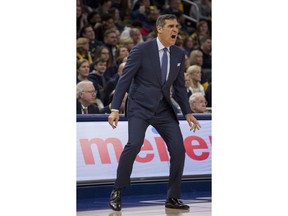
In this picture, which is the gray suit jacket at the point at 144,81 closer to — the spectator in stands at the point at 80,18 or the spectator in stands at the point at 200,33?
the spectator in stands at the point at 80,18

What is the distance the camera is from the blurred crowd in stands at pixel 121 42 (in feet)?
35.4

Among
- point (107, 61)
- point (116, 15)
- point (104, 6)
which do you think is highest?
point (104, 6)

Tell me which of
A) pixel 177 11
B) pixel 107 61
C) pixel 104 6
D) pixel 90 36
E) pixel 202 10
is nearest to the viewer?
pixel 107 61

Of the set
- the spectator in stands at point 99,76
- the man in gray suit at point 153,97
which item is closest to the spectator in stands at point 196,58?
the spectator in stands at point 99,76

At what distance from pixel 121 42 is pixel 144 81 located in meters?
5.25

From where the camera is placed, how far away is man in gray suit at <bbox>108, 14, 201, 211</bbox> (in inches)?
299

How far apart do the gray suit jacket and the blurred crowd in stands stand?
183 centimetres

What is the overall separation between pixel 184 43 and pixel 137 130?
733 cm

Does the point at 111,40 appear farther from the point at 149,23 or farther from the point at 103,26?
the point at 149,23

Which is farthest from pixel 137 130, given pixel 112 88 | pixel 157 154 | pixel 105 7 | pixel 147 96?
pixel 105 7

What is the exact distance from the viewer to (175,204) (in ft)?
25.7

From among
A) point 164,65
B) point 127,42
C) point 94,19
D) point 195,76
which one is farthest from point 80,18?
point 164,65

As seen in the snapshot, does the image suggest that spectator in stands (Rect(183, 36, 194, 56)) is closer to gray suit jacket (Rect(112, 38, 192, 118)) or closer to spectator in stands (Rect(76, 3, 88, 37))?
spectator in stands (Rect(76, 3, 88, 37))
